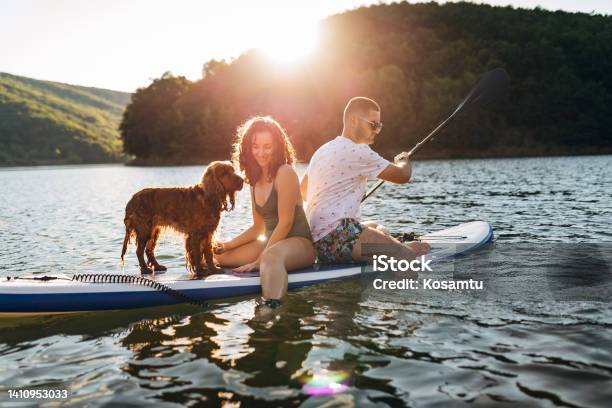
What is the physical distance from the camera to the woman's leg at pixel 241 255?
6371 millimetres

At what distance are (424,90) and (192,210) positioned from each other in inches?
2822

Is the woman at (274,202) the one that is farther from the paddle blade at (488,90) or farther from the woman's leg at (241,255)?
the paddle blade at (488,90)

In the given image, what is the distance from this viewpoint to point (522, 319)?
16.2ft

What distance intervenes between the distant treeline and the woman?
63778 millimetres

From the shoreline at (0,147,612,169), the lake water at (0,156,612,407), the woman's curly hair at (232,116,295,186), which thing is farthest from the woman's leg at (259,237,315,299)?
the shoreline at (0,147,612,169)

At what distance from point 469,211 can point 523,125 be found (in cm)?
7022

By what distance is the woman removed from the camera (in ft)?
18.4

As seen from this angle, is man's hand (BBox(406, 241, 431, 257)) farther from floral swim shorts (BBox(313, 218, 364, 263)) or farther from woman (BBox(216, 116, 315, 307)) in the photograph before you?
woman (BBox(216, 116, 315, 307))

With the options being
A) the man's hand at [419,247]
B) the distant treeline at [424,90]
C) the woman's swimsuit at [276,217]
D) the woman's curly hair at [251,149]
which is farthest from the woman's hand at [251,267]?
the distant treeline at [424,90]

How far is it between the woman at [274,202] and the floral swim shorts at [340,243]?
0.17 m

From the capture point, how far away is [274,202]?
585 centimetres

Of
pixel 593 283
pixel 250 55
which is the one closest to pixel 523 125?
pixel 250 55

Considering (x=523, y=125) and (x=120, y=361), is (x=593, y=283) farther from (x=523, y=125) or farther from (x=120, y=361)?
(x=523, y=125)

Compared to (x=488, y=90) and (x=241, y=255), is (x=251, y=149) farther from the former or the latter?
(x=488, y=90)
